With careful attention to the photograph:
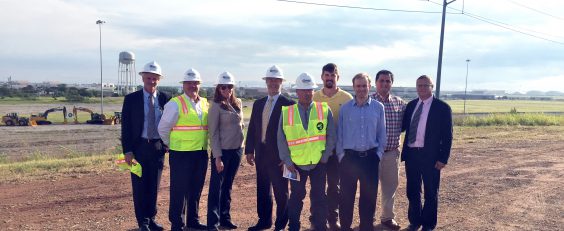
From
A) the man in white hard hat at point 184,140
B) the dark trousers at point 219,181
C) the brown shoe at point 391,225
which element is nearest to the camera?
the man in white hard hat at point 184,140

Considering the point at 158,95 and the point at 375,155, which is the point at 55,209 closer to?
the point at 158,95

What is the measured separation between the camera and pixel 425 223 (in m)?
5.99

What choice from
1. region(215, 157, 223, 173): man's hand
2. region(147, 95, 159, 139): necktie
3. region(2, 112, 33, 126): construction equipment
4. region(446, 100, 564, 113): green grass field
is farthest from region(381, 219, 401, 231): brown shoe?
region(446, 100, 564, 113): green grass field

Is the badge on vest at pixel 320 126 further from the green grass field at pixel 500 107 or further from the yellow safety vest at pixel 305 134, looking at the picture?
the green grass field at pixel 500 107

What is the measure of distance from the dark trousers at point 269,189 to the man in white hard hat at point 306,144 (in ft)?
0.92

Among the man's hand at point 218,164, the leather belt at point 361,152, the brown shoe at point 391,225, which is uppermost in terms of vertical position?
the leather belt at point 361,152

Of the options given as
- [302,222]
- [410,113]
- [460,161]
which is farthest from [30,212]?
[460,161]

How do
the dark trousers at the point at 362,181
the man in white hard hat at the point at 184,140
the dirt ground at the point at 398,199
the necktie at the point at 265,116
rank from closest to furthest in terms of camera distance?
the dark trousers at the point at 362,181 < the man in white hard hat at the point at 184,140 < the necktie at the point at 265,116 < the dirt ground at the point at 398,199

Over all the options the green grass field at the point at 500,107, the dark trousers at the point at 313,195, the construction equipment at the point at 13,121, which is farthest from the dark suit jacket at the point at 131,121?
the green grass field at the point at 500,107

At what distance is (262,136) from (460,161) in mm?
7861

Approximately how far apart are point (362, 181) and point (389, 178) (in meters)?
0.85

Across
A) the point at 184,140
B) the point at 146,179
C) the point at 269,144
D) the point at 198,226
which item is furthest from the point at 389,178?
the point at 146,179

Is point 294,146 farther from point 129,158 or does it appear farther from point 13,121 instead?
point 13,121

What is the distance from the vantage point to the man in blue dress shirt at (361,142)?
17.3 ft
